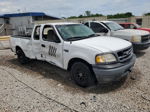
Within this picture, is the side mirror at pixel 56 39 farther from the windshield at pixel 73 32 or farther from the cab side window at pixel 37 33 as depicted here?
the cab side window at pixel 37 33

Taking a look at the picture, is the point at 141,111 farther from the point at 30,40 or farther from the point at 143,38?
the point at 143,38

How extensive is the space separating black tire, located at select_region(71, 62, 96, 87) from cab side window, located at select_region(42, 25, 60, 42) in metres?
1.08

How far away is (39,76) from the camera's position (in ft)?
17.5

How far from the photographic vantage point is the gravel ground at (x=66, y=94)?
3326 mm

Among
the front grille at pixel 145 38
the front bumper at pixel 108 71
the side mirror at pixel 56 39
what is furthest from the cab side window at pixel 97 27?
the front bumper at pixel 108 71

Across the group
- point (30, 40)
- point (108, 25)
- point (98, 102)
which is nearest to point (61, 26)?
point (30, 40)

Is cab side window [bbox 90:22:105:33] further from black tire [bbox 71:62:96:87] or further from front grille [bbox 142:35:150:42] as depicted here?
black tire [bbox 71:62:96:87]

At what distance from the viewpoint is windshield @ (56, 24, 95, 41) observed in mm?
4541

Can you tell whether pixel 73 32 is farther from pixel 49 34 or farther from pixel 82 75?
pixel 82 75

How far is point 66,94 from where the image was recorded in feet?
12.9

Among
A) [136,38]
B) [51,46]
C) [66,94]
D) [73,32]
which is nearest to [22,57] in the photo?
[51,46]

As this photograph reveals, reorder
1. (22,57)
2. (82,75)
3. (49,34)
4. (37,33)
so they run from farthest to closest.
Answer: (22,57) → (37,33) → (49,34) → (82,75)

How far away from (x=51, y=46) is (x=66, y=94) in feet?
5.31

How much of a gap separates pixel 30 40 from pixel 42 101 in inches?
111
